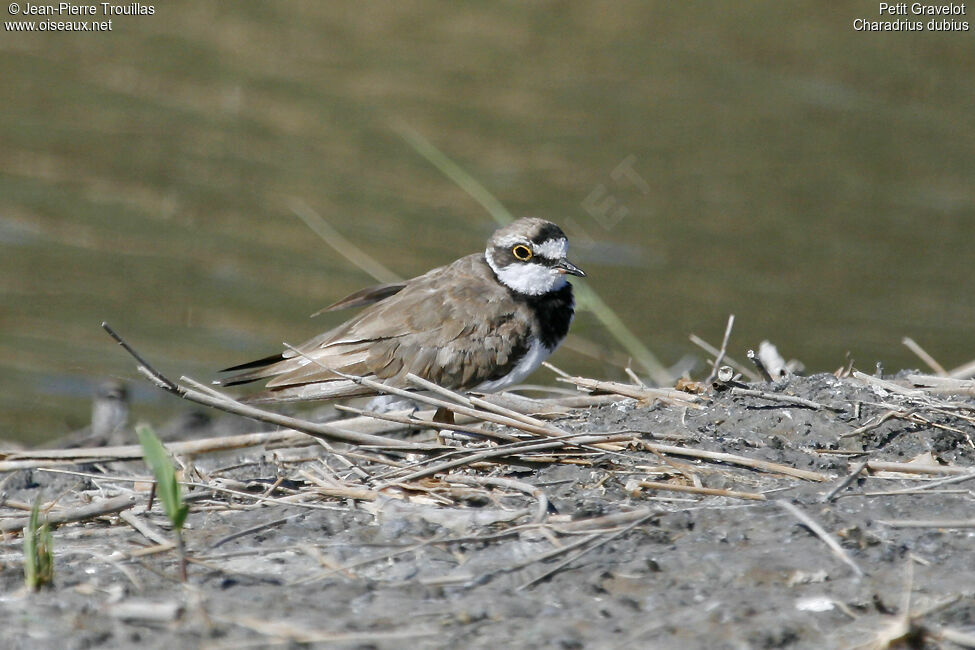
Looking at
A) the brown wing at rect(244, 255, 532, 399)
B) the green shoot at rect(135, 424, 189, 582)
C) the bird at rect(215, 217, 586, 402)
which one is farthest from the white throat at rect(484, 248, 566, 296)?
the green shoot at rect(135, 424, 189, 582)

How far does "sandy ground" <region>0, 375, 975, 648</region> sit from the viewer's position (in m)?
3.90

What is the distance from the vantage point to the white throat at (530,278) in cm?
750

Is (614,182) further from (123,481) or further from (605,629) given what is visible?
(605,629)

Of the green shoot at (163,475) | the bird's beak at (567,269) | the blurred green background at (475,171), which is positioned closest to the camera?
the green shoot at (163,475)

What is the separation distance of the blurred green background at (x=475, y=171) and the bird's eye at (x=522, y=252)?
2909 millimetres

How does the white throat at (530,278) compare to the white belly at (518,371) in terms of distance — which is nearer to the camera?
the white belly at (518,371)

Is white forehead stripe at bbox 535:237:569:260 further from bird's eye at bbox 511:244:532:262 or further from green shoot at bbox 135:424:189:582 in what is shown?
green shoot at bbox 135:424:189:582

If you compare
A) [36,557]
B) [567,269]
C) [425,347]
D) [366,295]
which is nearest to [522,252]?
[567,269]

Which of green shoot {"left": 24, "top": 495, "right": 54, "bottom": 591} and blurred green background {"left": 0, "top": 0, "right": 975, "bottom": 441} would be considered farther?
blurred green background {"left": 0, "top": 0, "right": 975, "bottom": 441}

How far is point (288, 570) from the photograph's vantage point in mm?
4379

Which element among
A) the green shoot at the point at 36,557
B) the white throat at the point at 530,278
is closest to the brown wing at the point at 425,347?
the white throat at the point at 530,278

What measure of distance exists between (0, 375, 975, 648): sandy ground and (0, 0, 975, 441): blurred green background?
495 centimetres

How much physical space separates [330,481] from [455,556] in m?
0.98

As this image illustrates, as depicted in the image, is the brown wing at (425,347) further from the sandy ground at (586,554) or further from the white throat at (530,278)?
the sandy ground at (586,554)
